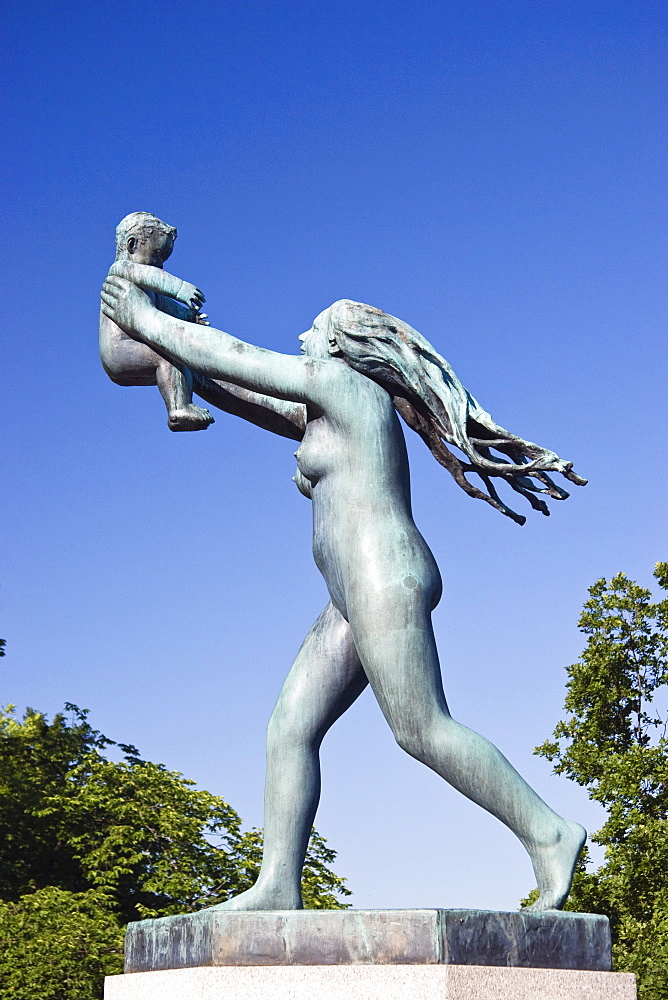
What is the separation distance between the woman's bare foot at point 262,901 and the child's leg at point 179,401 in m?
1.97

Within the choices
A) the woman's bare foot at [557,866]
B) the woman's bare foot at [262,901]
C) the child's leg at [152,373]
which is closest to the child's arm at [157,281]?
the child's leg at [152,373]

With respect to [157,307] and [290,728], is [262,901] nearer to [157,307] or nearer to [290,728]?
[290,728]

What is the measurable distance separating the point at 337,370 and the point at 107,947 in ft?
57.0

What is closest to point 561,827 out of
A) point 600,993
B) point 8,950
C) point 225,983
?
point 600,993

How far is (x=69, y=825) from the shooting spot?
25297 millimetres

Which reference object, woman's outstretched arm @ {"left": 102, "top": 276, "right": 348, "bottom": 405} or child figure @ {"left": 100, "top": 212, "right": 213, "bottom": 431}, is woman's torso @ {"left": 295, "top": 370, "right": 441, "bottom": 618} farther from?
child figure @ {"left": 100, "top": 212, "right": 213, "bottom": 431}

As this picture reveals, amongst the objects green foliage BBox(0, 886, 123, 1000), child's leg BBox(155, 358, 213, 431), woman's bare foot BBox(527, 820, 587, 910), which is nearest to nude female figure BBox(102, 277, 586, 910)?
woman's bare foot BBox(527, 820, 587, 910)

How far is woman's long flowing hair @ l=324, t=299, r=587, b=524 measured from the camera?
5.24 meters

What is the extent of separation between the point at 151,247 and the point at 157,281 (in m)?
0.22

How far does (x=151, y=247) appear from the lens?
5750 mm

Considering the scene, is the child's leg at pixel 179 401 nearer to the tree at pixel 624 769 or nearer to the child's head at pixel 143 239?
the child's head at pixel 143 239

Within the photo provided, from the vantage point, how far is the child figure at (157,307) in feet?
18.1

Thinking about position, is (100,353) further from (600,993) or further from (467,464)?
(600,993)

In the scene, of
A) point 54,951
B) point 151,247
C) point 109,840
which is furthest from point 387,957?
point 109,840
